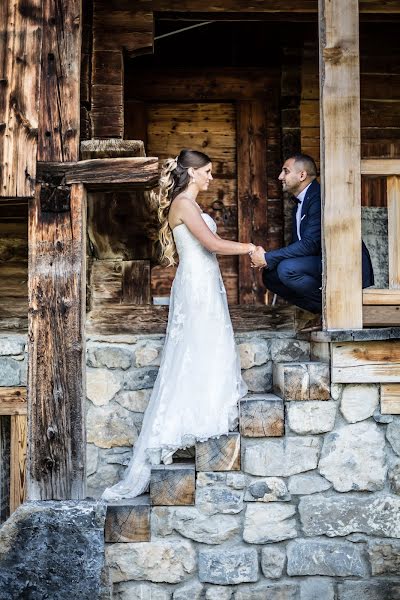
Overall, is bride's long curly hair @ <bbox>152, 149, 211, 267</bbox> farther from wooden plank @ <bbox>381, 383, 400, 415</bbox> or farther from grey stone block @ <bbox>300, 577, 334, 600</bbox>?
grey stone block @ <bbox>300, 577, 334, 600</bbox>

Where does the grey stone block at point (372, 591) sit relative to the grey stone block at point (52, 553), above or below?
below

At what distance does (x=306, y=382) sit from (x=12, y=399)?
2.55 metres

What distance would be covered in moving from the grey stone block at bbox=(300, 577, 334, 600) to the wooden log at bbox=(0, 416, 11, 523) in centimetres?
271

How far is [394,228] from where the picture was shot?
502 centimetres

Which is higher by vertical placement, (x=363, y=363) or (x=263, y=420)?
(x=363, y=363)

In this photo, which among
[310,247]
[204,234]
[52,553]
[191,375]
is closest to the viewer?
[52,553]

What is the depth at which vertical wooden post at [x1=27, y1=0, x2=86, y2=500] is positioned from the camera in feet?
15.7

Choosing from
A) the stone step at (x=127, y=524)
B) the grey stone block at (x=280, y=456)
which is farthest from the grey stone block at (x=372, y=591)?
the stone step at (x=127, y=524)

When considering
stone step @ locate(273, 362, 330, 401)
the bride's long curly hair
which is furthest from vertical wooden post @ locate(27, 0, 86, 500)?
stone step @ locate(273, 362, 330, 401)

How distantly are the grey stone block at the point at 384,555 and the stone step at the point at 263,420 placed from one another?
880 millimetres

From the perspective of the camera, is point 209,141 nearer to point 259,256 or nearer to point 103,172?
point 259,256

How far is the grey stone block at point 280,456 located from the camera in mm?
5000

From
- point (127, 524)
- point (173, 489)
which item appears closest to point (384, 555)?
point (173, 489)

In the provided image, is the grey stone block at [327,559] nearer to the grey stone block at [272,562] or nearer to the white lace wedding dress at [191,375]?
the grey stone block at [272,562]
